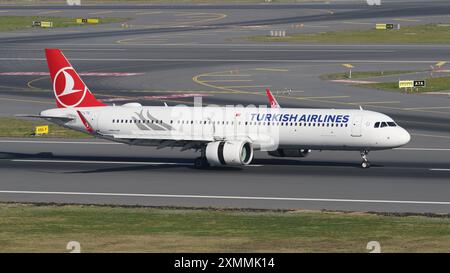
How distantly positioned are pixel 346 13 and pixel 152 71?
77.6 metres

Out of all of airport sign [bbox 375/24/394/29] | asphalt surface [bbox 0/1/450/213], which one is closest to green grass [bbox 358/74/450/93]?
asphalt surface [bbox 0/1/450/213]

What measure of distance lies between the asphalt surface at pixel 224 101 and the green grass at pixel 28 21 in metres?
4.95

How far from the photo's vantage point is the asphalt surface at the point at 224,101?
200 feet

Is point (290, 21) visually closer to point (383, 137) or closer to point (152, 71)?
point (152, 71)

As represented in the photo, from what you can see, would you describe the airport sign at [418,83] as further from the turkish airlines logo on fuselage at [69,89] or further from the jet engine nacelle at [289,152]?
the turkish airlines logo on fuselage at [69,89]

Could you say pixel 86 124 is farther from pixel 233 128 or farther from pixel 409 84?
pixel 409 84

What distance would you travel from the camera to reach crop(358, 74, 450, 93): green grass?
10912cm

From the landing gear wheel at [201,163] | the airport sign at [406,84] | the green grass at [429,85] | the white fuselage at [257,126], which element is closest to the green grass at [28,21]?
the green grass at [429,85]

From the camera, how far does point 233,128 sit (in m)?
70.2

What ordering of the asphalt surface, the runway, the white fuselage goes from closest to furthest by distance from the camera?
the runway, the asphalt surface, the white fuselage

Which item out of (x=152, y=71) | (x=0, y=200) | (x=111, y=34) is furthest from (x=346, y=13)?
(x=0, y=200)

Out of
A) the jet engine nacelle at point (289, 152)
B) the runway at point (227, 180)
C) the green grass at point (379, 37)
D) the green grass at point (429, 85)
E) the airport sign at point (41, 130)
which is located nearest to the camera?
the runway at point (227, 180)

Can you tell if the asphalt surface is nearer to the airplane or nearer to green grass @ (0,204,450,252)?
the airplane

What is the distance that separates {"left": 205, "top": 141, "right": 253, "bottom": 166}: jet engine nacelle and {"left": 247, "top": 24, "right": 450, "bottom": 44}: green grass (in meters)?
85.7
